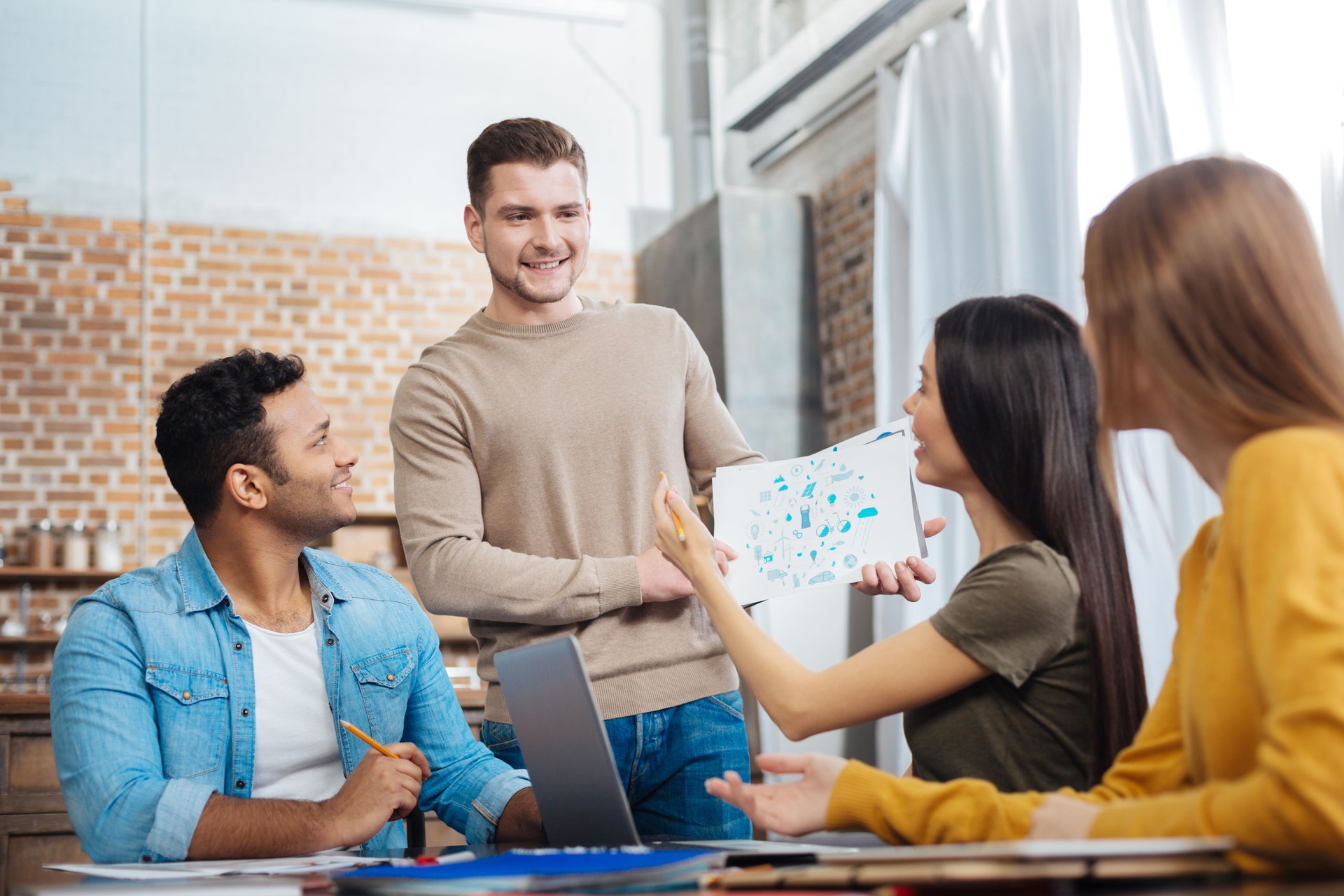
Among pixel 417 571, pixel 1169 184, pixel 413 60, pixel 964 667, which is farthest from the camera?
pixel 413 60

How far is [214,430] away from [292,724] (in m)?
0.51

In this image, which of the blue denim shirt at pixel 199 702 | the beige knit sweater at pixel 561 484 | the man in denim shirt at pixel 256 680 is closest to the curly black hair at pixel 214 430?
the man in denim shirt at pixel 256 680

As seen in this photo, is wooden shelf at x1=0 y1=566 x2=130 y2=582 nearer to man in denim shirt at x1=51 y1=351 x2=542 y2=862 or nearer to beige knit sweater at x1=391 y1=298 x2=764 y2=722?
man in denim shirt at x1=51 y1=351 x2=542 y2=862

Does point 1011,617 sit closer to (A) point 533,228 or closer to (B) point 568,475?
(B) point 568,475

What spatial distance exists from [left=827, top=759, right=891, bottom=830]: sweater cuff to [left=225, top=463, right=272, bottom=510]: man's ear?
1189mm

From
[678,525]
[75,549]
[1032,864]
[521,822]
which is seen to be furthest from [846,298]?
[1032,864]

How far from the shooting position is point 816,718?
4.46 feet

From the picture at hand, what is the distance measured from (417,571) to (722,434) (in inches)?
21.8

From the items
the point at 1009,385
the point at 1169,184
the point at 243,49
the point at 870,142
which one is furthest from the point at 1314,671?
the point at 243,49

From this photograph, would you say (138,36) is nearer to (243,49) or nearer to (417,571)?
(243,49)

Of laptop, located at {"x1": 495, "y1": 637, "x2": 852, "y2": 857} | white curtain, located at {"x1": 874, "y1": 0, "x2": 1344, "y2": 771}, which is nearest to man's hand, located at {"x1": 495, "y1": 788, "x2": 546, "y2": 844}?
laptop, located at {"x1": 495, "y1": 637, "x2": 852, "y2": 857}

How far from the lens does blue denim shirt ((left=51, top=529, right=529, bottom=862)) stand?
5.20ft

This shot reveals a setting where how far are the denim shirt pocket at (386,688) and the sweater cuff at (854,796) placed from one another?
3.18 ft

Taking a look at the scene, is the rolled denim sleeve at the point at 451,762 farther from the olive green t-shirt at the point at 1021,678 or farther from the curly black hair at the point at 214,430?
the olive green t-shirt at the point at 1021,678
